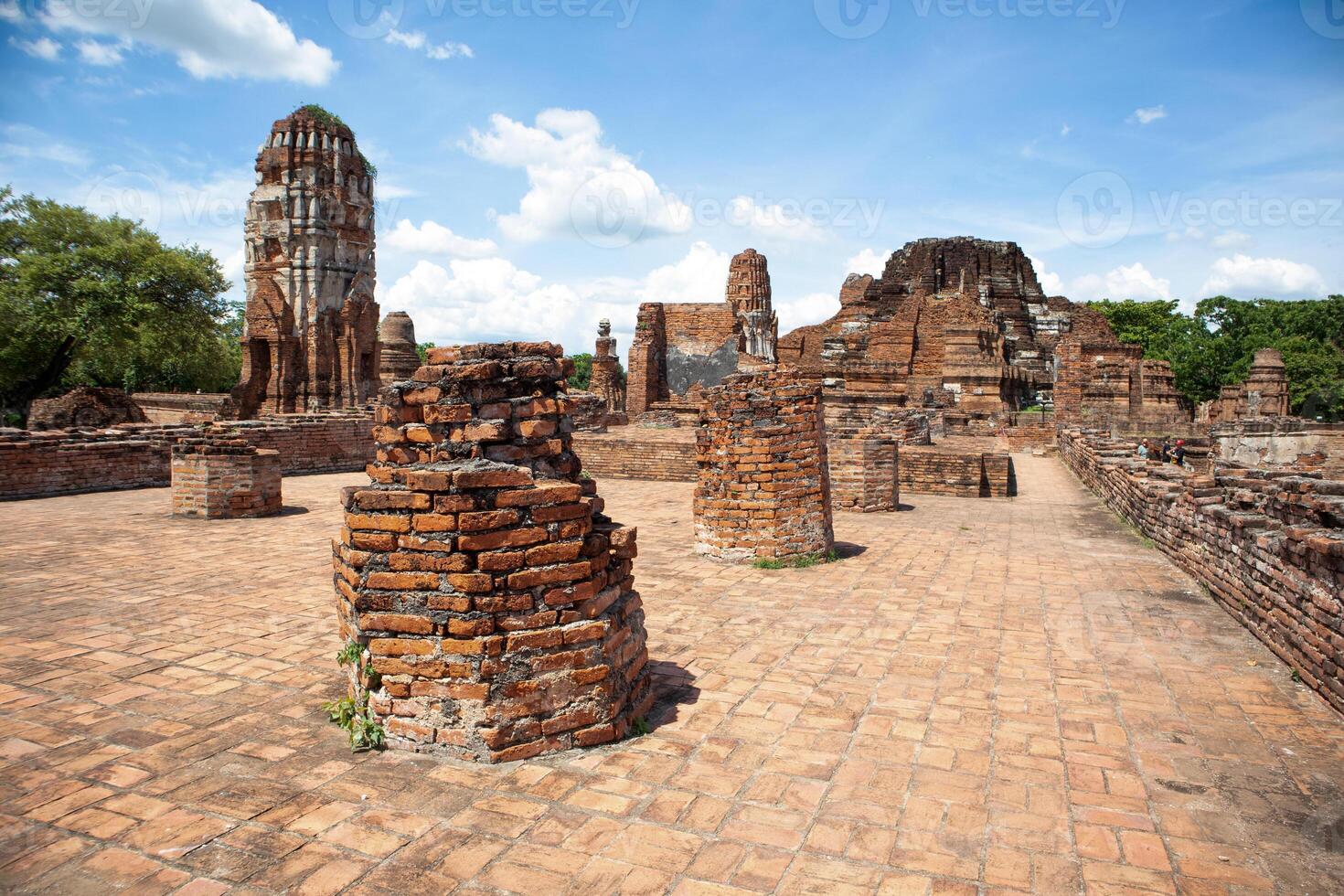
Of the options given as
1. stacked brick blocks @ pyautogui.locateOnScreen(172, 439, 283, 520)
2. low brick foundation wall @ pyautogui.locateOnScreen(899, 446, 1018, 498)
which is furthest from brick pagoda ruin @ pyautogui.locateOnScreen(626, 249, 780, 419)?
stacked brick blocks @ pyautogui.locateOnScreen(172, 439, 283, 520)

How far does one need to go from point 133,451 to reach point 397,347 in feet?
44.3

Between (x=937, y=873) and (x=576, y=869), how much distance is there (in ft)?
3.63

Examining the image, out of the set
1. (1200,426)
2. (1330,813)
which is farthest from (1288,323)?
(1330,813)

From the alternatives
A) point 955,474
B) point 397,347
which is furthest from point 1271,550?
point 397,347

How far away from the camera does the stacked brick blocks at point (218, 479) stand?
897 cm

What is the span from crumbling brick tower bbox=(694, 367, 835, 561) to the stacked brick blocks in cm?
550

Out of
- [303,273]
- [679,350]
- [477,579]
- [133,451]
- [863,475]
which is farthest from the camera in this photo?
[679,350]

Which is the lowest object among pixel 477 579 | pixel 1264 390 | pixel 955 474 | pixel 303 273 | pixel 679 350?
pixel 955 474

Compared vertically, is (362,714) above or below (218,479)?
below

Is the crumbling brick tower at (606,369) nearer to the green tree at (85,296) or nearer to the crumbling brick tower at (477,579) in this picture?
the green tree at (85,296)

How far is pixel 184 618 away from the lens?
5043 millimetres

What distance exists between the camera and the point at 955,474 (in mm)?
12352

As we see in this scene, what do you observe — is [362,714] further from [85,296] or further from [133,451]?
[85,296]

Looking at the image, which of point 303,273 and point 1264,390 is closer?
point 303,273
